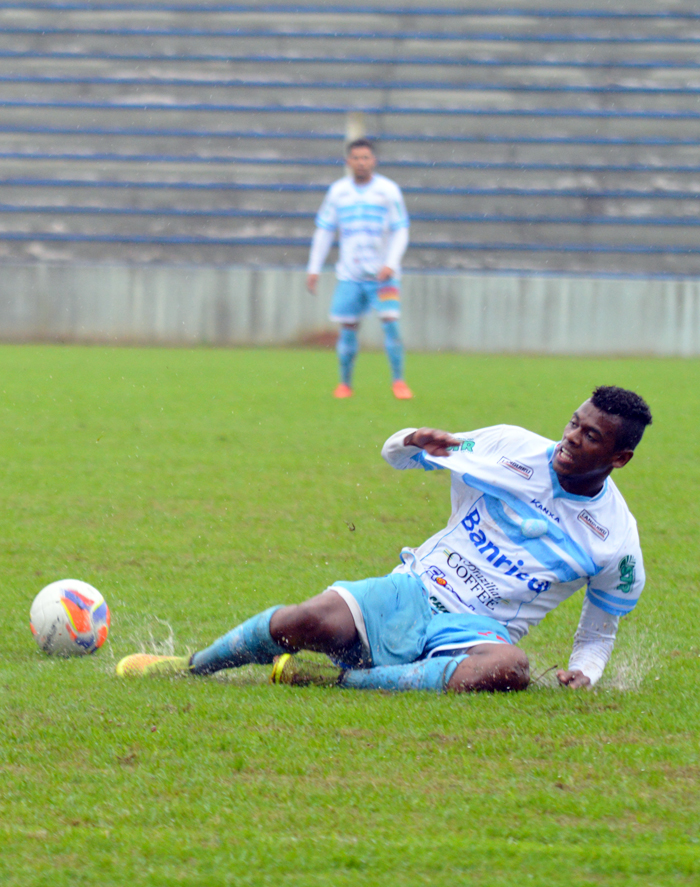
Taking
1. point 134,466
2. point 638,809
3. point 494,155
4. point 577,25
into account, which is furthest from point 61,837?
point 577,25

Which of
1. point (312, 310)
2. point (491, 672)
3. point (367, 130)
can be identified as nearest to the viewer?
point (491, 672)

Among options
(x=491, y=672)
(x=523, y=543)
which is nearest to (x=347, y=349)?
(x=523, y=543)

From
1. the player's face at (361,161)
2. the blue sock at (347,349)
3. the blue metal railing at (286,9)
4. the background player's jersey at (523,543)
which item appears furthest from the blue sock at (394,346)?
the blue metal railing at (286,9)

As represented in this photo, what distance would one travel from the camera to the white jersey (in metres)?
3.00

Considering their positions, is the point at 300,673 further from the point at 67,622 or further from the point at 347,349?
the point at 347,349

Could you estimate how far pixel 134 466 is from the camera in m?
6.61

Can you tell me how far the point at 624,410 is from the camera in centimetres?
292

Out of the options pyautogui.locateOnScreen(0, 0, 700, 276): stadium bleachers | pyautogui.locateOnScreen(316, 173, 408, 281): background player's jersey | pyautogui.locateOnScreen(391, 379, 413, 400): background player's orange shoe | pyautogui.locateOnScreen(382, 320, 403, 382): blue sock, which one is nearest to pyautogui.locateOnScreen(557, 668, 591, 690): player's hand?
pyautogui.locateOnScreen(391, 379, 413, 400): background player's orange shoe

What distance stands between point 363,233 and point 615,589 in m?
7.42

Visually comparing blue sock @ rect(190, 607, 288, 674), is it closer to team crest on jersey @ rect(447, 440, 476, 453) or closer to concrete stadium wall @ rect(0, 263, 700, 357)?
team crest on jersey @ rect(447, 440, 476, 453)

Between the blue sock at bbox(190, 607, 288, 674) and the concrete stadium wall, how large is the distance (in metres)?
11.9

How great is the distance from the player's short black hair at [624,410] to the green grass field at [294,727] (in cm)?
65

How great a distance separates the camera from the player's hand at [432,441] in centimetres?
305

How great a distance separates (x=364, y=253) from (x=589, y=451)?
285 inches
